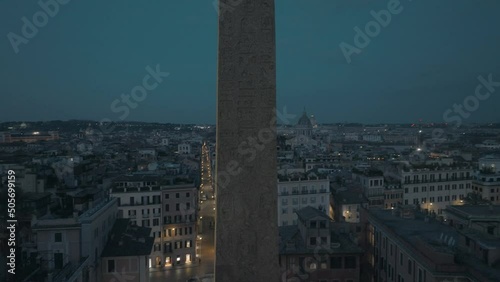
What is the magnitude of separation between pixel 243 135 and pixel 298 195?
25.8 metres

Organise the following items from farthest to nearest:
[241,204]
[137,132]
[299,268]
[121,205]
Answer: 1. [137,132]
2. [121,205]
3. [299,268]
4. [241,204]

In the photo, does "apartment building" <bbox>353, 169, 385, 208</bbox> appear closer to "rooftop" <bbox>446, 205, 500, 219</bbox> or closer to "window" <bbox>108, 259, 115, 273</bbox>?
"rooftop" <bbox>446, 205, 500, 219</bbox>

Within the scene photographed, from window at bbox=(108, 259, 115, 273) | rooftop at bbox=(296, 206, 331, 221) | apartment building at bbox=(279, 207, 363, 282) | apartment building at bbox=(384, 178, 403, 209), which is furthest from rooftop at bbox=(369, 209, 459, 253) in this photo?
apartment building at bbox=(384, 178, 403, 209)

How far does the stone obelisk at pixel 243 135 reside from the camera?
7.81m

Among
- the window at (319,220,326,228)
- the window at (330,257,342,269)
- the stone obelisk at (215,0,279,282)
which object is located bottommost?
the window at (330,257,342,269)

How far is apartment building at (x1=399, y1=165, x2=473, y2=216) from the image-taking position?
3731cm

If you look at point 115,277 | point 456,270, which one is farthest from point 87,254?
point 456,270

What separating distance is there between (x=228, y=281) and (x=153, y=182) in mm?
23024

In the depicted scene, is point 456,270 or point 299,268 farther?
point 299,268

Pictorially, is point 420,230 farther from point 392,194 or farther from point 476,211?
point 392,194

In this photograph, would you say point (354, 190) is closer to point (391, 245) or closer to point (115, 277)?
point (391, 245)

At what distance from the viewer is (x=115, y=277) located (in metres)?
16.8

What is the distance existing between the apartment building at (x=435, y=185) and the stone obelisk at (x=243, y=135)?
3120cm

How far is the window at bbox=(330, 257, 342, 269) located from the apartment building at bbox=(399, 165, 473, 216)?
1959 cm
